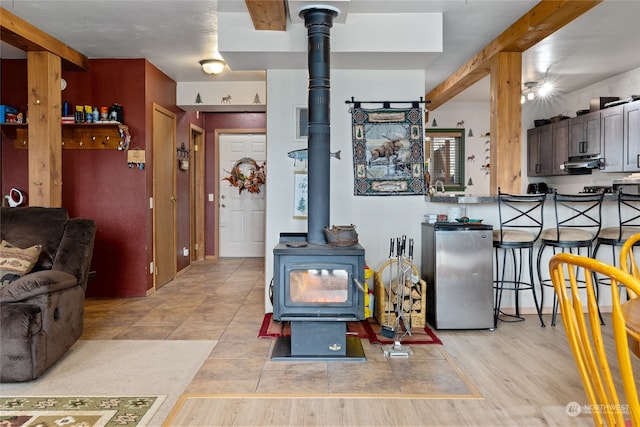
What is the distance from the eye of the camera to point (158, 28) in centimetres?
403

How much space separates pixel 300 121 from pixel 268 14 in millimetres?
1094

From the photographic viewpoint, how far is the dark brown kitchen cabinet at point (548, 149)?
6.32 m

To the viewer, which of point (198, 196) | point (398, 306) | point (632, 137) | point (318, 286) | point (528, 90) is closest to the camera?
point (318, 286)

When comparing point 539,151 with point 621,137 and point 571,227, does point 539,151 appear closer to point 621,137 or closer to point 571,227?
point 621,137

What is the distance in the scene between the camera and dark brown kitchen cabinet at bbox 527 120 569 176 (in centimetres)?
632

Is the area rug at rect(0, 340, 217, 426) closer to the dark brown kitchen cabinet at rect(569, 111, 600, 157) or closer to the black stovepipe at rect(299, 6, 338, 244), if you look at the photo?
the black stovepipe at rect(299, 6, 338, 244)

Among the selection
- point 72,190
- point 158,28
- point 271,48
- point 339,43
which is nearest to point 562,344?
point 339,43

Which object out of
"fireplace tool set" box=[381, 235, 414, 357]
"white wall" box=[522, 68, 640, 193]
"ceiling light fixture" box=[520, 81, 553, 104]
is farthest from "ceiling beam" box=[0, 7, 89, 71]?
"white wall" box=[522, 68, 640, 193]

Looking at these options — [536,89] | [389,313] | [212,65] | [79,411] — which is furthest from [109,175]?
[536,89]

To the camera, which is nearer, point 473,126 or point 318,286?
point 318,286

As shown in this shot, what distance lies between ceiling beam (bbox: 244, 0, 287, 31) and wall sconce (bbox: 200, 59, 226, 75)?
144 centimetres

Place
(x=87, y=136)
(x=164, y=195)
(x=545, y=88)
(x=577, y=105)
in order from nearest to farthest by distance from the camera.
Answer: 1. (x=87, y=136)
2. (x=164, y=195)
3. (x=545, y=88)
4. (x=577, y=105)

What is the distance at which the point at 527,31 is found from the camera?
3.67m

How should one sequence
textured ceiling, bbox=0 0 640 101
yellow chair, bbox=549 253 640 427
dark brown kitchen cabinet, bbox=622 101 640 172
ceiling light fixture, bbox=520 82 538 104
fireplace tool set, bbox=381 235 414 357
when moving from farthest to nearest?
ceiling light fixture, bbox=520 82 538 104 < dark brown kitchen cabinet, bbox=622 101 640 172 < textured ceiling, bbox=0 0 640 101 < fireplace tool set, bbox=381 235 414 357 < yellow chair, bbox=549 253 640 427
